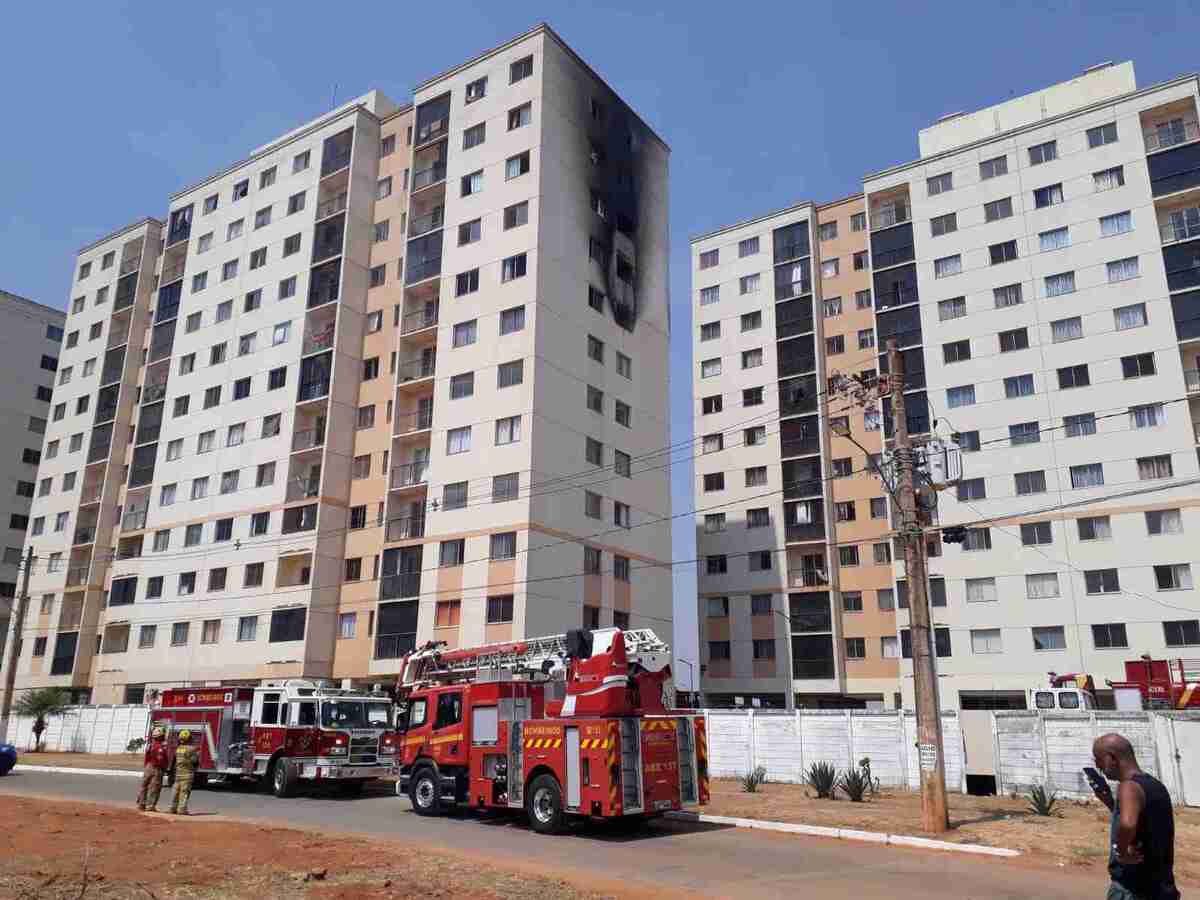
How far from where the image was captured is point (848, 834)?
57.1 ft

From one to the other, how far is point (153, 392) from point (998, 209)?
56.8m

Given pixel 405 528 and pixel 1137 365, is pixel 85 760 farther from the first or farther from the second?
pixel 1137 365

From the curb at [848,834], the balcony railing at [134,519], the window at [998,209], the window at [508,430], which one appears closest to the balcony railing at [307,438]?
the window at [508,430]

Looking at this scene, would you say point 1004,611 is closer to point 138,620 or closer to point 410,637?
point 410,637

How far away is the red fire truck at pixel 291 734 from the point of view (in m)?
26.6

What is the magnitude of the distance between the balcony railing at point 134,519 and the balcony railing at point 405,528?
2206 cm

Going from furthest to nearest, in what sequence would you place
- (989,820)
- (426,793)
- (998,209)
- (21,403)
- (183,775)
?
(21,403), (998,209), (426,793), (183,775), (989,820)

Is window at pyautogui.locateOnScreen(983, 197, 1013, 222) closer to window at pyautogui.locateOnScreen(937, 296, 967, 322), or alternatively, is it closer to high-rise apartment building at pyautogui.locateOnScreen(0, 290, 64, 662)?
window at pyautogui.locateOnScreen(937, 296, 967, 322)

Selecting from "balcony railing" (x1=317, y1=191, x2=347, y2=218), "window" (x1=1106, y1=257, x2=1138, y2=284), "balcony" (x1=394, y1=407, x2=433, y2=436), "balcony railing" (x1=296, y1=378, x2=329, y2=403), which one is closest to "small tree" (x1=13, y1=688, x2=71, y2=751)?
"balcony railing" (x1=296, y1=378, x2=329, y2=403)

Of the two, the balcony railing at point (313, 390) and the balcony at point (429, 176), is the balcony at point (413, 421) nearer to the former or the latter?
the balcony railing at point (313, 390)

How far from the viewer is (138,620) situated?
57.7 m

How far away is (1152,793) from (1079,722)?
65.9 feet

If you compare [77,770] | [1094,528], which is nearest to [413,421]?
[77,770]

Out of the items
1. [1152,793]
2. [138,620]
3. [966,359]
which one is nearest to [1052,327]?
[966,359]
